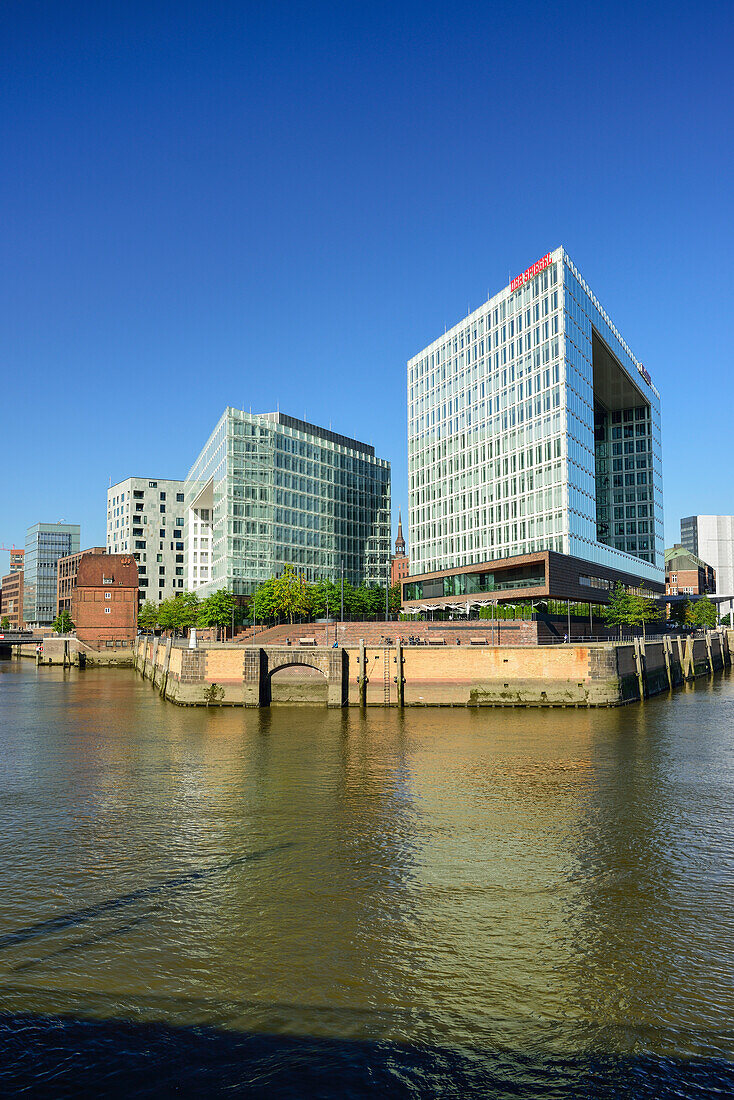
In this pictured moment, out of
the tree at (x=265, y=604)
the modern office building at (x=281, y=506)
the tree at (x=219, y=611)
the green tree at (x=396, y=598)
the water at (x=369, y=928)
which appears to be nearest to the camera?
the water at (x=369, y=928)

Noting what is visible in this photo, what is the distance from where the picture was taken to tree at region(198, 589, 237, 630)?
4897 inches

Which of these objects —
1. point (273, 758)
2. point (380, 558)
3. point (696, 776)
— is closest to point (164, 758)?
point (273, 758)

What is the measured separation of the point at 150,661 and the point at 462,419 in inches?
2340

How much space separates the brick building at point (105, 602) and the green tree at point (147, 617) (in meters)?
15.5

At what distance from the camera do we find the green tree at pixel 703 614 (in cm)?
15962

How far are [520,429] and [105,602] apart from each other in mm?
89501

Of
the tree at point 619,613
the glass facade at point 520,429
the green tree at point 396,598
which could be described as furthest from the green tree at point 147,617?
the tree at point 619,613

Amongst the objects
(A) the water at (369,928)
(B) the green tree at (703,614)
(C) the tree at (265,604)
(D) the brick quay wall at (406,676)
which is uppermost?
(C) the tree at (265,604)

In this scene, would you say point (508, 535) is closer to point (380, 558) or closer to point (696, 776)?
point (380, 558)

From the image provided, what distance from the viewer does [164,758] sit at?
150ft

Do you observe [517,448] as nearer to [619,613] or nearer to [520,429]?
[520,429]

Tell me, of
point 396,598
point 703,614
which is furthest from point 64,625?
point 703,614

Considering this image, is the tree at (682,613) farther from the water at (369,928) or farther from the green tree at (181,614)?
the water at (369,928)

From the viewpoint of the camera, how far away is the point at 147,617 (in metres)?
178
